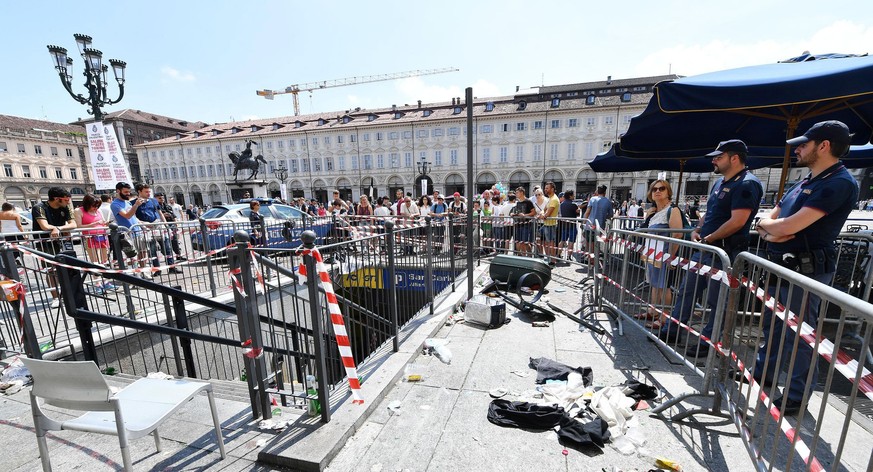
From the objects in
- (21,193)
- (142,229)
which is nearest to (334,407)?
(142,229)

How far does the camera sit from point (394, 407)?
294cm

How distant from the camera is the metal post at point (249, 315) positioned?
241cm

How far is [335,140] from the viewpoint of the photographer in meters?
52.1

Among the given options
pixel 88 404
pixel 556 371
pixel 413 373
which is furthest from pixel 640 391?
pixel 88 404

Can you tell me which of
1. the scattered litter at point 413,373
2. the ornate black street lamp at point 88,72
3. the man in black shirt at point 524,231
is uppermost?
the ornate black street lamp at point 88,72

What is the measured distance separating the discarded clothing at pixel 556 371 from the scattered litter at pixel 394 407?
132cm

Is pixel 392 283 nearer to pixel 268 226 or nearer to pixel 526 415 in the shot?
pixel 526 415

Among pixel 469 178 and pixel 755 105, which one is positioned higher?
pixel 755 105

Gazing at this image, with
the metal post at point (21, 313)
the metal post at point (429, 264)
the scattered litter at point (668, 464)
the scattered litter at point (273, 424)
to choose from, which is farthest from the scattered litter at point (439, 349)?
the metal post at point (21, 313)

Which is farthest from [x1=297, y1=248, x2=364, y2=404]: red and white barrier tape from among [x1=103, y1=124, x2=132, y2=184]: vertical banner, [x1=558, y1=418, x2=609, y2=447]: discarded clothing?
[x1=103, y1=124, x2=132, y2=184]: vertical banner

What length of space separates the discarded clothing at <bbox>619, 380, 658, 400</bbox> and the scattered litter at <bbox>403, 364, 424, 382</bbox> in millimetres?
1864

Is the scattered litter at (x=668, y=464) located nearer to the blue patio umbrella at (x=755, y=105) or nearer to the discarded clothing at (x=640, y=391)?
the discarded clothing at (x=640, y=391)

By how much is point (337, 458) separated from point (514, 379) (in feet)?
5.67

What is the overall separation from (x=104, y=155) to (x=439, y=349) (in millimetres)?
9878
